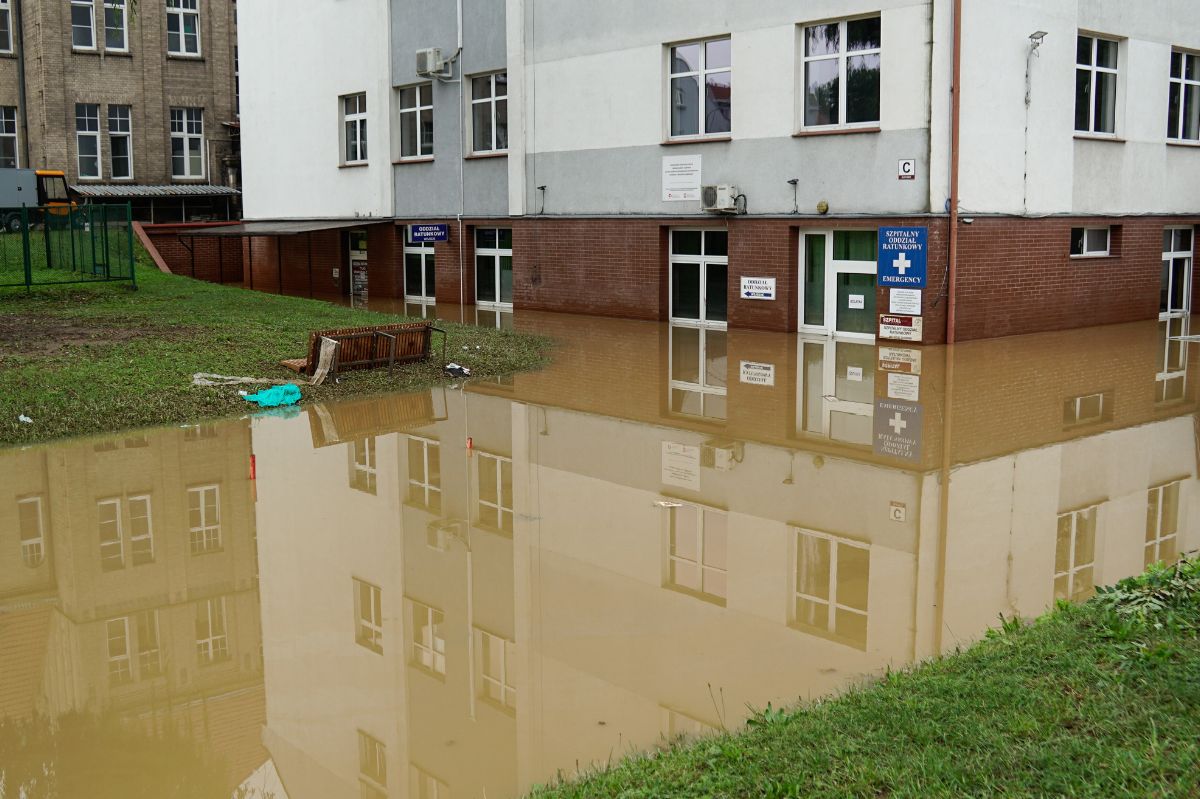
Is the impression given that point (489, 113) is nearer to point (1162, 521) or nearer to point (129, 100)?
point (129, 100)

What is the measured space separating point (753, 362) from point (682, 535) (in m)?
9.06

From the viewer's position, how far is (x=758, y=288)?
21500mm

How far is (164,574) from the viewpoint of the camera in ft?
28.0

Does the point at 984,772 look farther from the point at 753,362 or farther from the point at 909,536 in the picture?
the point at 753,362

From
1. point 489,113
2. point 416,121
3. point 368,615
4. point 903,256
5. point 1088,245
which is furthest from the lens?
point 416,121

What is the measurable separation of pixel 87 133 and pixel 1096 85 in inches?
1255

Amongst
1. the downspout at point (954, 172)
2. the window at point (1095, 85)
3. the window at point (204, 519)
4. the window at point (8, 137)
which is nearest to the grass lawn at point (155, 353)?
the window at point (204, 519)

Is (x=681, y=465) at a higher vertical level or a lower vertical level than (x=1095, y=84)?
lower

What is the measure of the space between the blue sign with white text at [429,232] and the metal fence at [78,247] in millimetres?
6142

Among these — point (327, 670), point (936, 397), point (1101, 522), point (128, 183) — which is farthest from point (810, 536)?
point (128, 183)

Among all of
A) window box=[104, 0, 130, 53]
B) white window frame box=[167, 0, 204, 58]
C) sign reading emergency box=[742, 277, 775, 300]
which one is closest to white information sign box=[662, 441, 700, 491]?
sign reading emergency box=[742, 277, 775, 300]

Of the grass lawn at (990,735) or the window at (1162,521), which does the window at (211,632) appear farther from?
the window at (1162,521)

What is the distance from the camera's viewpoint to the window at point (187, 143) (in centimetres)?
4231

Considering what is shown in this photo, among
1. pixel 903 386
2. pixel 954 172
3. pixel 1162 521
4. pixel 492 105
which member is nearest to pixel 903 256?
pixel 954 172
